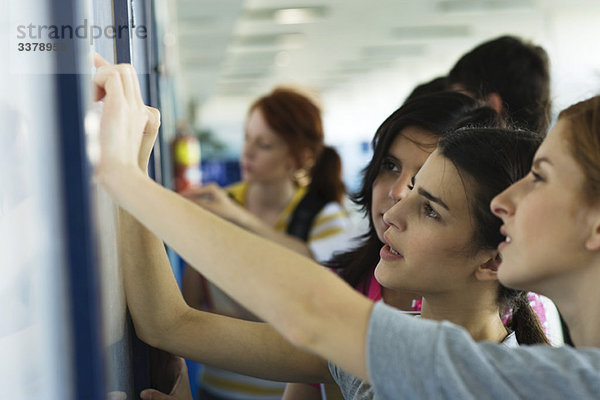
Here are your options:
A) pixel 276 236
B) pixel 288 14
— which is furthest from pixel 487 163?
pixel 288 14

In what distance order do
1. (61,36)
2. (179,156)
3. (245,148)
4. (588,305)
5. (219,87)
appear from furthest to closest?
(219,87), (179,156), (245,148), (588,305), (61,36)

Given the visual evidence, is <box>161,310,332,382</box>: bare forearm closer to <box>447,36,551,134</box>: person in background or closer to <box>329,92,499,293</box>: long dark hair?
<box>329,92,499,293</box>: long dark hair

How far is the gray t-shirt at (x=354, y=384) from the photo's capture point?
985 mm

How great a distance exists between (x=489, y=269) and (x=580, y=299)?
0.71ft

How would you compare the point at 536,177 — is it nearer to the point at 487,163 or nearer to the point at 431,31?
the point at 487,163

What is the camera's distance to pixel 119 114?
790 mm

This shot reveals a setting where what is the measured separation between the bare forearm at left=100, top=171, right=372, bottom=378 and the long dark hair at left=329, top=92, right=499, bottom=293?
684mm

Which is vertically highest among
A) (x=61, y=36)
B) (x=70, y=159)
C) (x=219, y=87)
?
(x=61, y=36)

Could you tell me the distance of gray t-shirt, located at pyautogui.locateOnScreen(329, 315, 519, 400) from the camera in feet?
3.23

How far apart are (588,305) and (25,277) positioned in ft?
2.13

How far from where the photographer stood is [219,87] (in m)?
15.9

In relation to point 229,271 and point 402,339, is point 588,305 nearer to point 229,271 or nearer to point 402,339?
point 402,339

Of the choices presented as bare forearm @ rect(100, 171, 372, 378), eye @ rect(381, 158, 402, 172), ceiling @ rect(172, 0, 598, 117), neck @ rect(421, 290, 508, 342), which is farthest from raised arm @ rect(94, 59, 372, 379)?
ceiling @ rect(172, 0, 598, 117)

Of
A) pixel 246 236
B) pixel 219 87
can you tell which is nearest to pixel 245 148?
pixel 246 236
